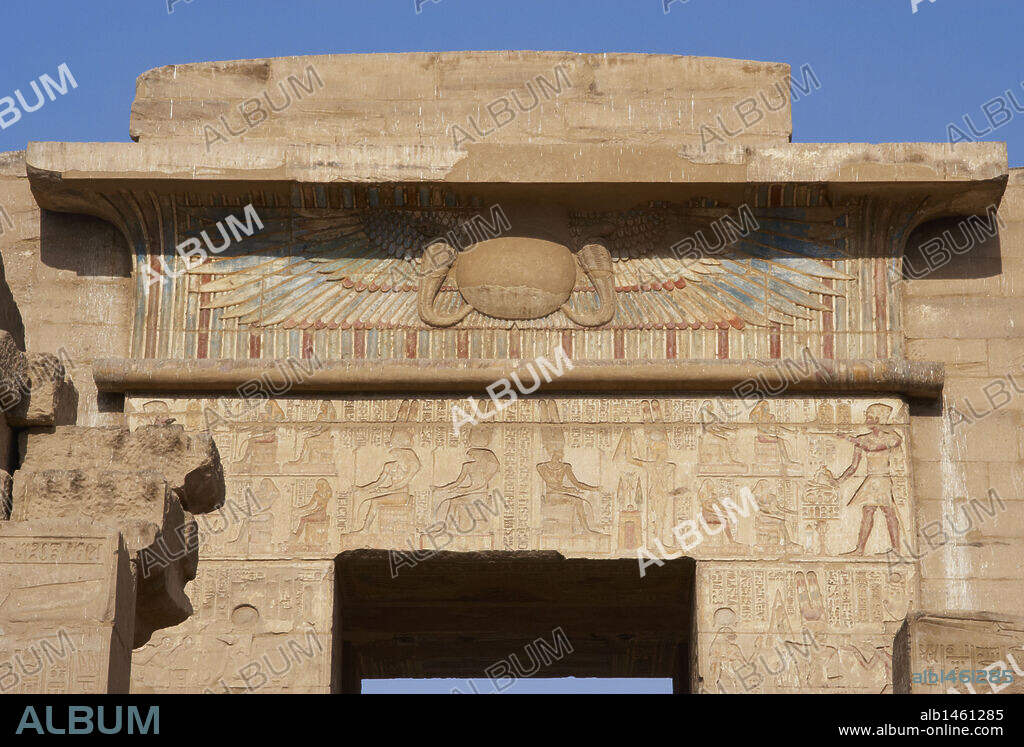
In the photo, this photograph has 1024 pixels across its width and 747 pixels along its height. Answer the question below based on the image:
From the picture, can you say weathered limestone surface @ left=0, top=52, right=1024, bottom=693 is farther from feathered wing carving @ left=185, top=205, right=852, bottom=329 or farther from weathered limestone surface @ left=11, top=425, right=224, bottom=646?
weathered limestone surface @ left=11, top=425, right=224, bottom=646

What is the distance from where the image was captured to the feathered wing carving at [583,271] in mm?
12797

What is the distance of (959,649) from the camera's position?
910 centimetres

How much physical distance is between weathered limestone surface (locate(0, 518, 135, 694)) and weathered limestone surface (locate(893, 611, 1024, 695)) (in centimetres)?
342

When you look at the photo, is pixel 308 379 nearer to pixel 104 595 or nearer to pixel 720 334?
pixel 720 334

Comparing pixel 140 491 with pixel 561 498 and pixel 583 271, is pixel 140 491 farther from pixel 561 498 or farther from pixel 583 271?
pixel 583 271

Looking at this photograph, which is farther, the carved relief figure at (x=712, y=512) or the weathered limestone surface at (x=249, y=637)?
the carved relief figure at (x=712, y=512)

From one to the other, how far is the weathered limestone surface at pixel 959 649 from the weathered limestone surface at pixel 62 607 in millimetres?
3424

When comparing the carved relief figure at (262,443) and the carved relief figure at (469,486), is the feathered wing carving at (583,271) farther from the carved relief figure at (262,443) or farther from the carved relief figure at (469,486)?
the carved relief figure at (469,486)

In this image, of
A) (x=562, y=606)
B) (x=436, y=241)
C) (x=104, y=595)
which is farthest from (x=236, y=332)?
(x=104, y=595)

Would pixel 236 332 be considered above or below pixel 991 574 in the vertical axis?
above

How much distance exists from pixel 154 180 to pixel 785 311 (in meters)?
3.82

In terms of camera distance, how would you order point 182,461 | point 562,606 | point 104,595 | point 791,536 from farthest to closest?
1. point 562,606
2. point 791,536
3. point 182,461
4. point 104,595

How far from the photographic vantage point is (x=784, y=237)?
506 inches

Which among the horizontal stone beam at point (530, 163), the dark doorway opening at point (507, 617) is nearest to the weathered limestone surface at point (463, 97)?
the horizontal stone beam at point (530, 163)
